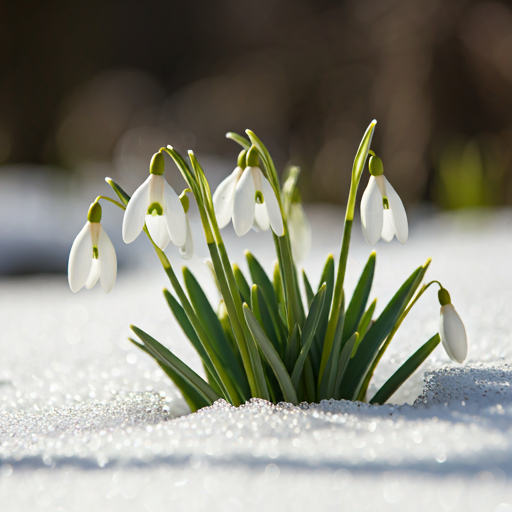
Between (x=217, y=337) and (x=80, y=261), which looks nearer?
(x=80, y=261)

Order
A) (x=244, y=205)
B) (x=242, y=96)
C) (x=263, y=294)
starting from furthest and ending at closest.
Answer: (x=242, y=96) < (x=263, y=294) < (x=244, y=205)

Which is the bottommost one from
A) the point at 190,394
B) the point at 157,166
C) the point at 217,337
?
the point at 190,394

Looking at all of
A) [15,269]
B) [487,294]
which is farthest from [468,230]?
[15,269]

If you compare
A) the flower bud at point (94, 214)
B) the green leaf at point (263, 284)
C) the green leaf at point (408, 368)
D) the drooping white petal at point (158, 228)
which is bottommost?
the green leaf at point (408, 368)

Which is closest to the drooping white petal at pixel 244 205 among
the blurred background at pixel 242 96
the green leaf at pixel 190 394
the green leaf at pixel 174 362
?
the green leaf at pixel 174 362

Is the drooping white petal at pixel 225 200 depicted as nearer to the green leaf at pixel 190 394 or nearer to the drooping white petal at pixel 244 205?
the drooping white petal at pixel 244 205

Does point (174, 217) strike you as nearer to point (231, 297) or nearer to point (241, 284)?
point (231, 297)

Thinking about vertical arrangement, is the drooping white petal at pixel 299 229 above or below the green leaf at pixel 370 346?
above

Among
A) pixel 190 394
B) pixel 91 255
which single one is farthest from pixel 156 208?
pixel 190 394
